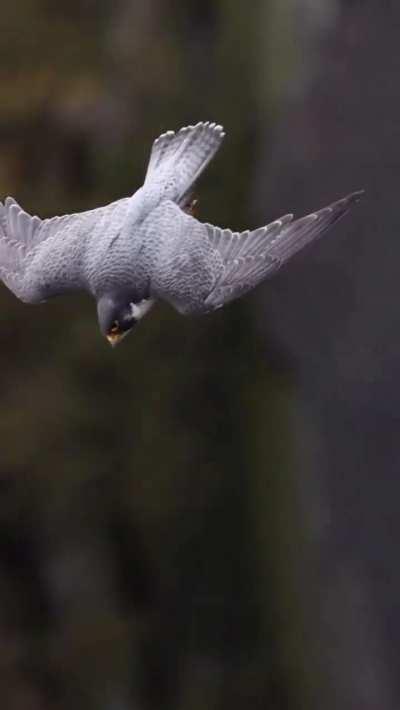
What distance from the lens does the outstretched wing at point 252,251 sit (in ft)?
11.5

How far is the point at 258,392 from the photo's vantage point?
21.3 ft

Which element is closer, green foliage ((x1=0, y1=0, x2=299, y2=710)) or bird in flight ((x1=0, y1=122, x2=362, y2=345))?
bird in flight ((x1=0, y1=122, x2=362, y2=345))

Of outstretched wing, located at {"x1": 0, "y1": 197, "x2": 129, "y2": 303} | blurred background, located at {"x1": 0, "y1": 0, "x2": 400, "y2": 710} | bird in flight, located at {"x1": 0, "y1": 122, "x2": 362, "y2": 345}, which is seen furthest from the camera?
blurred background, located at {"x1": 0, "y1": 0, "x2": 400, "y2": 710}

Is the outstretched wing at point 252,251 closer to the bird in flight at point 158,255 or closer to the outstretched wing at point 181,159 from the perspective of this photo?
the bird in flight at point 158,255

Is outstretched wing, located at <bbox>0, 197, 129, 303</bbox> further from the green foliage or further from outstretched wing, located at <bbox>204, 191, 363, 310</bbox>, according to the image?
the green foliage

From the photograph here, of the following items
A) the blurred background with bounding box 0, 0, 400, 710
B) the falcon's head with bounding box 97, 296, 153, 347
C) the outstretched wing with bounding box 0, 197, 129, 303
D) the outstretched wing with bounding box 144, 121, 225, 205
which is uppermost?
the outstretched wing with bounding box 144, 121, 225, 205

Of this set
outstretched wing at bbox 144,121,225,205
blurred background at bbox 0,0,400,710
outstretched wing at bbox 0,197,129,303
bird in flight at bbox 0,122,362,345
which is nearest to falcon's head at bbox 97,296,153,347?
bird in flight at bbox 0,122,362,345

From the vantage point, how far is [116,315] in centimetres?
354

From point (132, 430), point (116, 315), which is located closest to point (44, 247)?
point (116, 315)

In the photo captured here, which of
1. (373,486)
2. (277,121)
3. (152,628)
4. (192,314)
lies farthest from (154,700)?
(192,314)

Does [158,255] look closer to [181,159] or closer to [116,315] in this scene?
[116,315]

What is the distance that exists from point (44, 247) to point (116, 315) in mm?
402

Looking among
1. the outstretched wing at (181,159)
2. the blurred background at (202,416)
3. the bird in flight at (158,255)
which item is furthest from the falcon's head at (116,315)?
the blurred background at (202,416)

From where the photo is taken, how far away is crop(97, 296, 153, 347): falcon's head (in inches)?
139
